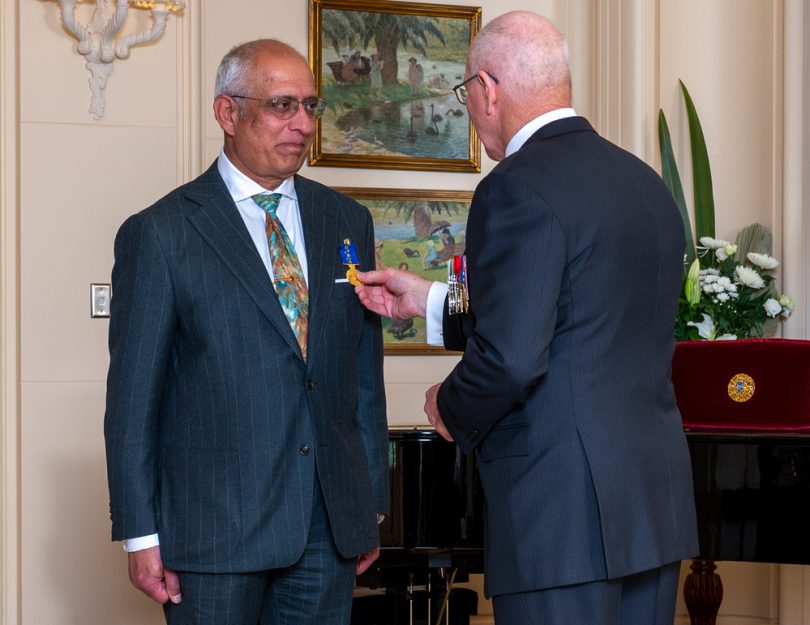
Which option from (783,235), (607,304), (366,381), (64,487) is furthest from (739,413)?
(64,487)

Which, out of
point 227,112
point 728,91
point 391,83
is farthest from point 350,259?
point 728,91

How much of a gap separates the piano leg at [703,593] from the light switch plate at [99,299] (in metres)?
2.73

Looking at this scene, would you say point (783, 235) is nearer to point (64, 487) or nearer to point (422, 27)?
point (422, 27)

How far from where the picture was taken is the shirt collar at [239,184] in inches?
106

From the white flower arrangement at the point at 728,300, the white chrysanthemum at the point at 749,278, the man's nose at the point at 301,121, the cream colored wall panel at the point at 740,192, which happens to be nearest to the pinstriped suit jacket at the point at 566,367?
the man's nose at the point at 301,121

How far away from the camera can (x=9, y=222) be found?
4504 mm

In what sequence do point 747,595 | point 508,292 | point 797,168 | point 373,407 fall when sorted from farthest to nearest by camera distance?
point 747,595 → point 797,168 → point 373,407 → point 508,292

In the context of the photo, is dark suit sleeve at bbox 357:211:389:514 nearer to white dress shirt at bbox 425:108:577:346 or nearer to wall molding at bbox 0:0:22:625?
white dress shirt at bbox 425:108:577:346

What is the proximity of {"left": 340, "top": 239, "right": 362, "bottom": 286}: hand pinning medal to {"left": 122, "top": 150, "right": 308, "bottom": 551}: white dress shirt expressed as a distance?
11cm

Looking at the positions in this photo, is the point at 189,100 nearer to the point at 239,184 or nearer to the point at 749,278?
the point at 239,184

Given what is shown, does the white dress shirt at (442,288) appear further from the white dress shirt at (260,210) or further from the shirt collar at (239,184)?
the shirt collar at (239,184)

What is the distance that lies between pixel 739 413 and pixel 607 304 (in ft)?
6.67

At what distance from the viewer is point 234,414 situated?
98.2 inches

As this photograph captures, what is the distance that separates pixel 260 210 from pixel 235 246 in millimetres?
179
